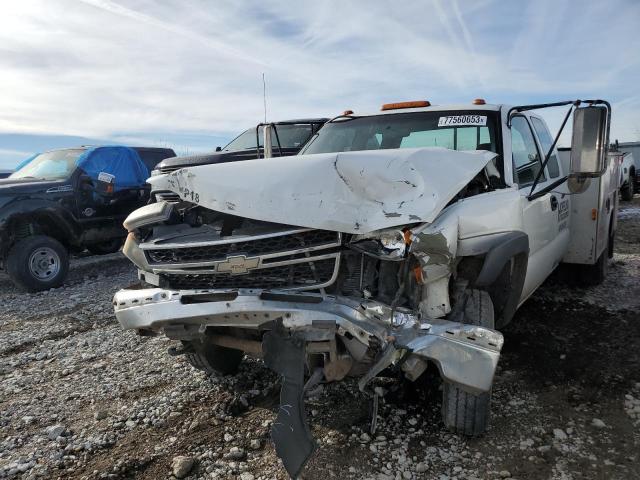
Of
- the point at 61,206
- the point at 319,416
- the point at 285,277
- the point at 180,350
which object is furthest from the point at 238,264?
the point at 61,206

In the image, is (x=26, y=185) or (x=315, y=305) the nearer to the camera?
(x=315, y=305)

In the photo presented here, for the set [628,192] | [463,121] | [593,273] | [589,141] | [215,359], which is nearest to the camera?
[589,141]

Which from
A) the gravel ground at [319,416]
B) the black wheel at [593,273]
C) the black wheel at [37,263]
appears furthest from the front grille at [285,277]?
the black wheel at [37,263]

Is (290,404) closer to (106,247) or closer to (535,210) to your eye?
(535,210)

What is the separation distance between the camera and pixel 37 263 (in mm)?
7148

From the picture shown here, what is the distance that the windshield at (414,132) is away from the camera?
3779 millimetres

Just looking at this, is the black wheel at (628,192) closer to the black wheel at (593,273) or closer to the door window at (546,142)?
the black wheel at (593,273)

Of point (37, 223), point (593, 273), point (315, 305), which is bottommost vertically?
point (593, 273)

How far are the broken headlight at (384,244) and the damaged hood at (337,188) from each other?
3.0 inches

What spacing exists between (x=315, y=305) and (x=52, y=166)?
24.2ft

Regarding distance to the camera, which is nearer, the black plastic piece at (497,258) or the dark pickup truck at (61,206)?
the black plastic piece at (497,258)

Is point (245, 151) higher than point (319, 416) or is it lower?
higher

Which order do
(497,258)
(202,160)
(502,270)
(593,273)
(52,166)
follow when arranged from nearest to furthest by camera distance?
(497,258) < (502,270) < (593,273) < (202,160) < (52,166)

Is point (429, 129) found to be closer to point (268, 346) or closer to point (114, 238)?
point (268, 346)
